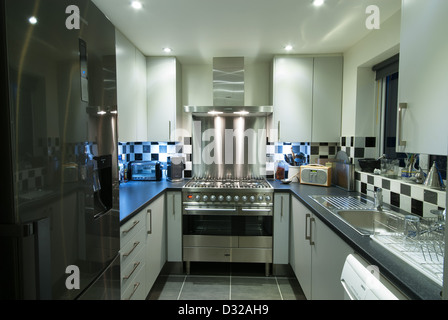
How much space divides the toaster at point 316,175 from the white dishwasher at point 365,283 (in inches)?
59.1

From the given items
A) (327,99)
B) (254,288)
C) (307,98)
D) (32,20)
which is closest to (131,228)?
(32,20)

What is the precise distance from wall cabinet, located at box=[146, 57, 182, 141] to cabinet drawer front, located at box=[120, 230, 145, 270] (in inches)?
49.8

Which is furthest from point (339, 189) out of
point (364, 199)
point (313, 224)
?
point (313, 224)

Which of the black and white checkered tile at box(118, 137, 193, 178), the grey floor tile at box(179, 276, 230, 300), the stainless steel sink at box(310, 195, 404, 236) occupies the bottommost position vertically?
the grey floor tile at box(179, 276, 230, 300)

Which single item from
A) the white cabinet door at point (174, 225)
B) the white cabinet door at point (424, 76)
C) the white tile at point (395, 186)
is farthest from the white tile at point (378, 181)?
the white cabinet door at point (174, 225)

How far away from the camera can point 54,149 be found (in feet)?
2.62

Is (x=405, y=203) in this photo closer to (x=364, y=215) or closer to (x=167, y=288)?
(x=364, y=215)

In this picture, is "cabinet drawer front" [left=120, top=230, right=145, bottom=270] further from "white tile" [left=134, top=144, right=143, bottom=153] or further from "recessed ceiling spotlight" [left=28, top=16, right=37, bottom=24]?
"white tile" [left=134, top=144, right=143, bottom=153]

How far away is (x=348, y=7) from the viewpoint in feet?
5.79

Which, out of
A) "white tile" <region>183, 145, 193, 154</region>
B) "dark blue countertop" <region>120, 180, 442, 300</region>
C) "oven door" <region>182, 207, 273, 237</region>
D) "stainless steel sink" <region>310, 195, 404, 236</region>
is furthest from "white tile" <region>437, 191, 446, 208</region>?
"white tile" <region>183, 145, 193, 154</region>

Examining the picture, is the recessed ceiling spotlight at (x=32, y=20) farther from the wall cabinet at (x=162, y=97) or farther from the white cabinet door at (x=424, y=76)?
the wall cabinet at (x=162, y=97)

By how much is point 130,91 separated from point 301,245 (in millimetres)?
2198

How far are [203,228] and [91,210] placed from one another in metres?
1.73

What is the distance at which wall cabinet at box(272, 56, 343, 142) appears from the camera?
269cm
